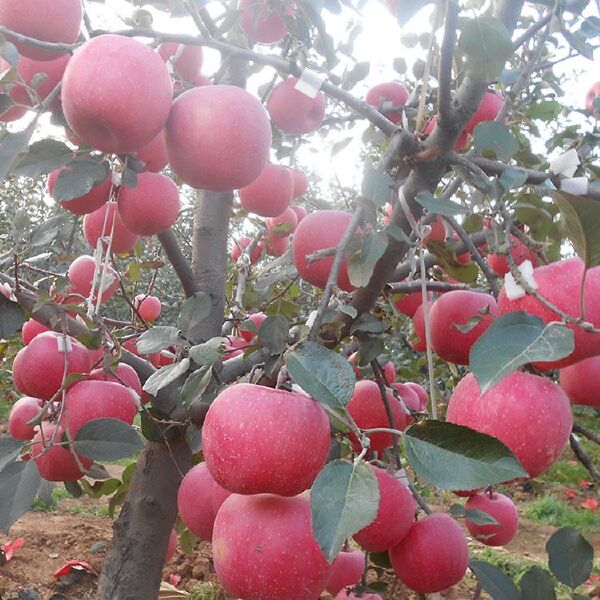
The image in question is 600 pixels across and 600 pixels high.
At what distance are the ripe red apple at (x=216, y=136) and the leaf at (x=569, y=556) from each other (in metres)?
0.76

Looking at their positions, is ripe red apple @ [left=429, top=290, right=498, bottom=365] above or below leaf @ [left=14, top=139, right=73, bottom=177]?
below

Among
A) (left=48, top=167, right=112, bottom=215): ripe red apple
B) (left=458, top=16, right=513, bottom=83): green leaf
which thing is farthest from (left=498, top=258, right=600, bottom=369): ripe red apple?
(left=48, top=167, right=112, bottom=215): ripe red apple

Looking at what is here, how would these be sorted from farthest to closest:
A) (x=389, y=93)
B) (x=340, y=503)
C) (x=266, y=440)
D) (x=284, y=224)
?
(x=284, y=224) < (x=389, y=93) < (x=266, y=440) < (x=340, y=503)

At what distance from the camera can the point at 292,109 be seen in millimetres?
1525

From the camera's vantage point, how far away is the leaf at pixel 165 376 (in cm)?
78

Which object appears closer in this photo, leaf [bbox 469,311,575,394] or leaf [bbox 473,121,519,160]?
leaf [bbox 469,311,575,394]

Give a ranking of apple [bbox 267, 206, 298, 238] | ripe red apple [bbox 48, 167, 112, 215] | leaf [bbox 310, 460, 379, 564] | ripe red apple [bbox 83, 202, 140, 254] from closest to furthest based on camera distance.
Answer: leaf [bbox 310, 460, 379, 564] < ripe red apple [bbox 48, 167, 112, 215] < ripe red apple [bbox 83, 202, 140, 254] < apple [bbox 267, 206, 298, 238]

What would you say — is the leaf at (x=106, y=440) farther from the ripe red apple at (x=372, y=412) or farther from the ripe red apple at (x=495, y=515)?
the ripe red apple at (x=495, y=515)

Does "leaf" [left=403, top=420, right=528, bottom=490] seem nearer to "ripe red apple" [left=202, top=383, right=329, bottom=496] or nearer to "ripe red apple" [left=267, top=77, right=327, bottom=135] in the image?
"ripe red apple" [left=202, top=383, right=329, bottom=496]

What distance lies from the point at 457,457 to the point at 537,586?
0.55m

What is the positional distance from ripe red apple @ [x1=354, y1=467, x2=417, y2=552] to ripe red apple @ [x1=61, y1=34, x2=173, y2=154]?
23.6 inches

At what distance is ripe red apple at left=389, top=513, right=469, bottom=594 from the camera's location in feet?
3.43

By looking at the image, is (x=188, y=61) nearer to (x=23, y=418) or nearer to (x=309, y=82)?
(x=309, y=82)

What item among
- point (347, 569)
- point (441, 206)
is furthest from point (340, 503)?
point (347, 569)
